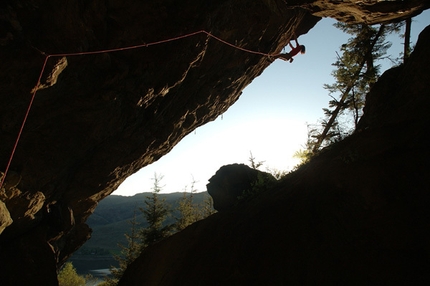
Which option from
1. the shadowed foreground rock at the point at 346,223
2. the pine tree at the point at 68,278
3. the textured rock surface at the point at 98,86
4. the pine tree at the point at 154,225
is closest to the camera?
the shadowed foreground rock at the point at 346,223

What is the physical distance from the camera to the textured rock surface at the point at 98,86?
22.8 ft

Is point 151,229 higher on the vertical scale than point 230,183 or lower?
lower

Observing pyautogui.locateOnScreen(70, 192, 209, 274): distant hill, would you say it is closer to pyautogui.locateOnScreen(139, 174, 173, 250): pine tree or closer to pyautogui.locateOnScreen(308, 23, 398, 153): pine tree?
pyautogui.locateOnScreen(139, 174, 173, 250): pine tree

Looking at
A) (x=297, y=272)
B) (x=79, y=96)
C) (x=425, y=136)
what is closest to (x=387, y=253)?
(x=297, y=272)

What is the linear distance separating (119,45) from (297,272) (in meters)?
8.58

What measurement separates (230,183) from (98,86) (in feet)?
42.7

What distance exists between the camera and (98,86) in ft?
30.3

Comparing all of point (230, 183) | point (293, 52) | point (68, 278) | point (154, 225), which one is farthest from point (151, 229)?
point (68, 278)

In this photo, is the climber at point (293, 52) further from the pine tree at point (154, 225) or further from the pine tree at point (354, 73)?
the pine tree at point (154, 225)

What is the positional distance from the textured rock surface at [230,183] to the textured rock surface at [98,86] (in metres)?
6.53

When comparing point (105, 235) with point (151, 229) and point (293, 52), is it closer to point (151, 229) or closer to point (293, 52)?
point (151, 229)

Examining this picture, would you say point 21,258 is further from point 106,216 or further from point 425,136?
point 106,216

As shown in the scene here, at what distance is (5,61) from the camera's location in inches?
256

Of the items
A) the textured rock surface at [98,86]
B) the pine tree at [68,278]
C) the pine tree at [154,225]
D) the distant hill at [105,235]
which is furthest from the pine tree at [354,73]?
the distant hill at [105,235]
